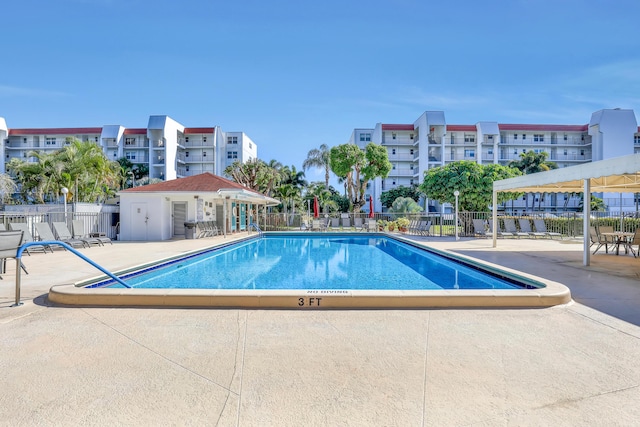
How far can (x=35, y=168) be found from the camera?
27.2m

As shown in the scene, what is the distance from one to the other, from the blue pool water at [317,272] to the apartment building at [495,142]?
1373 inches

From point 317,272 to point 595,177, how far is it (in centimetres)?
694

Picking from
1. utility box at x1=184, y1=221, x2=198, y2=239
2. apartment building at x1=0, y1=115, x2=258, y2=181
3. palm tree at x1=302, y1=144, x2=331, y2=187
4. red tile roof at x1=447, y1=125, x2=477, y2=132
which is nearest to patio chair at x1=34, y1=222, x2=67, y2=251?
utility box at x1=184, y1=221, x2=198, y2=239

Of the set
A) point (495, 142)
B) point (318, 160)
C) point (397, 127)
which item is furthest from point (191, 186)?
point (495, 142)

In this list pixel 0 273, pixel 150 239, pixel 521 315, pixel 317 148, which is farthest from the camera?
pixel 317 148

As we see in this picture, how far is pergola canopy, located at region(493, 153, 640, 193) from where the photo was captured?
7.70m

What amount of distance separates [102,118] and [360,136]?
34.1m

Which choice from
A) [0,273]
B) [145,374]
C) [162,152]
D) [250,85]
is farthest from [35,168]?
[145,374]

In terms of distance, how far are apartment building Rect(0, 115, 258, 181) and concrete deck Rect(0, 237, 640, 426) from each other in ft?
153

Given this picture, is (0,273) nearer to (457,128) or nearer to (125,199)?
(125,199)

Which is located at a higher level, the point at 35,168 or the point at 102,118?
the point at 102,118

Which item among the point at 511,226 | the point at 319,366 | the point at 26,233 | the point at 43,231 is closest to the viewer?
the point at 319,366

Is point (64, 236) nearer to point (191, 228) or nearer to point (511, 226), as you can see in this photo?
point (191, 228)

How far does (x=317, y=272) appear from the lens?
9383mm
